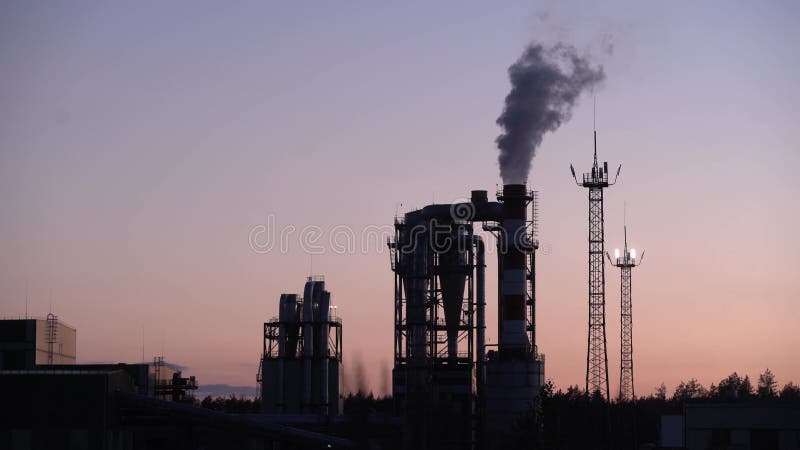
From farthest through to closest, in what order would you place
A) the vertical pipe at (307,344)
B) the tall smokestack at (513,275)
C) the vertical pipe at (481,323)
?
the vertical pipe at (307,344) < the vertical pipe at (481,323) < the tall smokestack at (513,275)

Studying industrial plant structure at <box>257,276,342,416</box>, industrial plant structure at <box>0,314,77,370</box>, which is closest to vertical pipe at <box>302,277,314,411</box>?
industrial plant structure at <box>257,276,342,416</box>

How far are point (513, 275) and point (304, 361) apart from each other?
15.5 metres

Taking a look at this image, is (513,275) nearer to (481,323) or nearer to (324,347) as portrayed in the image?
(481,323)

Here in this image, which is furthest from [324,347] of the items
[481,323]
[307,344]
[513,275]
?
[513,275]

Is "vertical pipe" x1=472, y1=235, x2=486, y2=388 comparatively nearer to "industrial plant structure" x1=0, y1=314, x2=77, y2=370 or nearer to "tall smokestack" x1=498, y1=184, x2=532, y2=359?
"tall smokestack" x1=498, y1=184, x2=532, y2=359

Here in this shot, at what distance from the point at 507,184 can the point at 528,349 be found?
1027 centimetres

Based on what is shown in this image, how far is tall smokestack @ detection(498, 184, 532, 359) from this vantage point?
76.1 m

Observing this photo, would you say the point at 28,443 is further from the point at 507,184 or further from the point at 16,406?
the point at 507,184

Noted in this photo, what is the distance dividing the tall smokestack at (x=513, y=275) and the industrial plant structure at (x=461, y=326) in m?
0.06

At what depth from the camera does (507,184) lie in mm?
78812

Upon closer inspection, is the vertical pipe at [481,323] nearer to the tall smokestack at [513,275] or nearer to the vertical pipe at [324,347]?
the tall smokestack at [513,275]

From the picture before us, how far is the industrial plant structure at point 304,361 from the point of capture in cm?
8306

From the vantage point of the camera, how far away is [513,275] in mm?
76938

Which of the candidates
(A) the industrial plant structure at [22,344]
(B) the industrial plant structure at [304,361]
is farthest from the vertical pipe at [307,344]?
(A) the industrial plant structure at [22,344]
